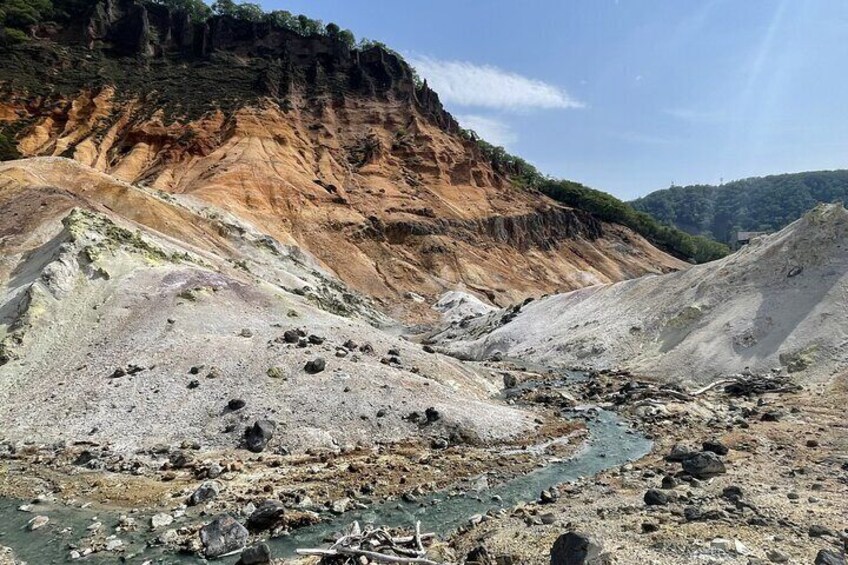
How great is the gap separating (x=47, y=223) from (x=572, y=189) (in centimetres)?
9850

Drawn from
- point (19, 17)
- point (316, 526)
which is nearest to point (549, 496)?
point (316, 526)

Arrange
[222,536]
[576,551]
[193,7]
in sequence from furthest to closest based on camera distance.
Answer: [193,7]
[222,536]
[576,551]

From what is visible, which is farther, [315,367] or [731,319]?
[731,319]

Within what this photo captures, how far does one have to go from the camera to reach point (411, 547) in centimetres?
1130

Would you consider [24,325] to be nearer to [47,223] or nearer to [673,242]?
[47,223]

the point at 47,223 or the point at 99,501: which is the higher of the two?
the point at 47,223

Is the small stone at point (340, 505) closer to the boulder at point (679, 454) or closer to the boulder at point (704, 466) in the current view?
the boulder at point (704, 466)

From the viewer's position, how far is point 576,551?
951 centimetres

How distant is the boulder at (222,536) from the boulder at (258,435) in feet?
16.3

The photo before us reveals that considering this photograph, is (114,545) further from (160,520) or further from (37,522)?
(37,522)

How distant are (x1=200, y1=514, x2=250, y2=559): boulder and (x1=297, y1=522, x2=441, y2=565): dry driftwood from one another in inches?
73.5

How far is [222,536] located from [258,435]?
5.75m

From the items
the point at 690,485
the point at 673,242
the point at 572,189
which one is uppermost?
the point at 572,189

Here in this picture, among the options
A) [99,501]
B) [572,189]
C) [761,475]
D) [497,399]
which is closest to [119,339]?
[99,501]
